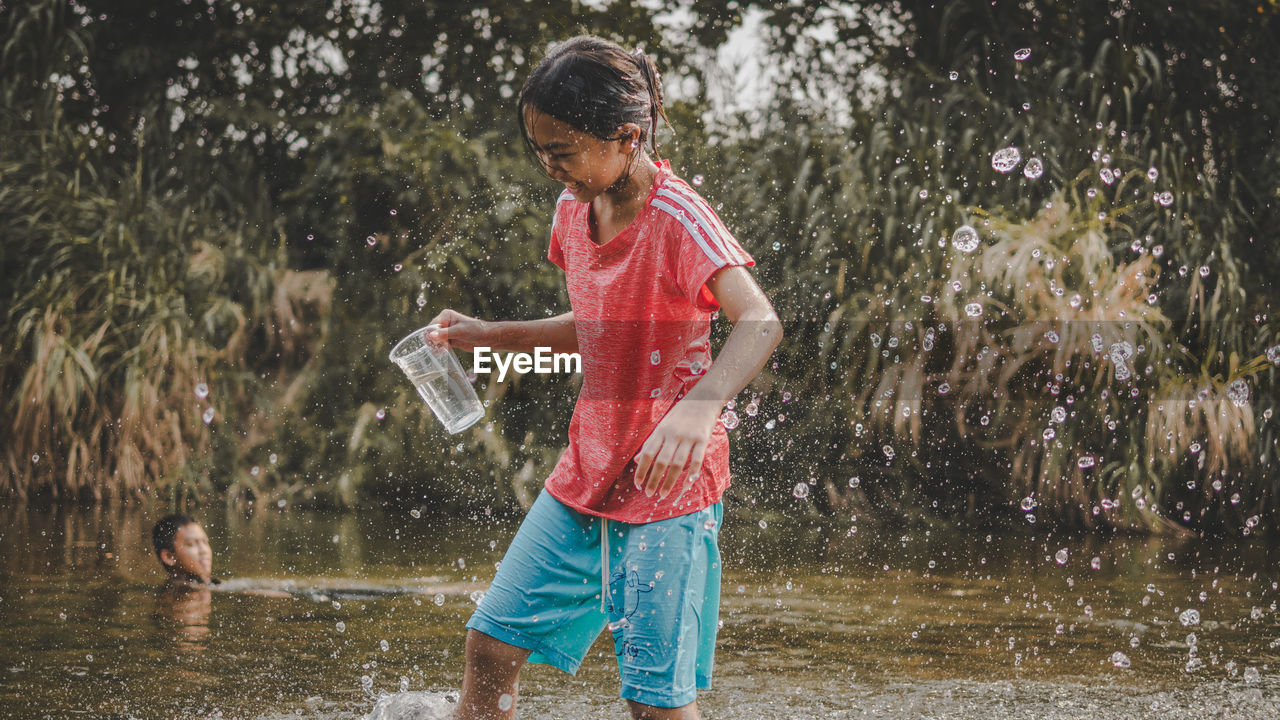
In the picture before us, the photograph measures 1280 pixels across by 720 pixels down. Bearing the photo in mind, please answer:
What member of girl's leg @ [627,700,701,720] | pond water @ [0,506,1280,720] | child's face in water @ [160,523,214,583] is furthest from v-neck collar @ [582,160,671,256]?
child's face in water @ [160,523,214,583]

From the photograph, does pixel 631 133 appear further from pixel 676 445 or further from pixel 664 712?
pixel 664 712

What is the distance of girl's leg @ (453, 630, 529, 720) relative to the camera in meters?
2.22

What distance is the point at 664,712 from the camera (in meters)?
2.03

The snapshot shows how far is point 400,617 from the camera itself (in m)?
4.27

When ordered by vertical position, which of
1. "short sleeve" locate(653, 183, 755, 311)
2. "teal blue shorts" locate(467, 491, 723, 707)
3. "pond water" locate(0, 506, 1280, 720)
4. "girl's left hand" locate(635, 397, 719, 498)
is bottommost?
"pond water" locate(0, 506, 1280, 720)

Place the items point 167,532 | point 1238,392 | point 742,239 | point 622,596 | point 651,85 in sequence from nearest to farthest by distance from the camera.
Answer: point 622,596 → point 651,85 → point 167,532 → point 1238,392 → point 742,239

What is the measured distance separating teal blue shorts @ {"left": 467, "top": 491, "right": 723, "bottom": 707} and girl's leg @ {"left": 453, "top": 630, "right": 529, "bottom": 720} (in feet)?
0.09

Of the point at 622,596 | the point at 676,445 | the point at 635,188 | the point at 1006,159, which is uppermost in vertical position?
the point at 1006,159

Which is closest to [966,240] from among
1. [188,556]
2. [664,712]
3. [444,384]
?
[188,556]

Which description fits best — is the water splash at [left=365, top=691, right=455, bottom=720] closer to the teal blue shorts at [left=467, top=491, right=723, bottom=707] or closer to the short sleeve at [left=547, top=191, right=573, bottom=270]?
the teal blue shorts at [left=467, top=491, right=723, bottom=707]

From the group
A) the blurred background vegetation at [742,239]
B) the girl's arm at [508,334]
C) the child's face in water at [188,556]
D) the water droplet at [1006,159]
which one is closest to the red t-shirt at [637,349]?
the girl's arm at [508,334]

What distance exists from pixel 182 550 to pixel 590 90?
338 cm

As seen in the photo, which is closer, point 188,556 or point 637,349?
point 637,349

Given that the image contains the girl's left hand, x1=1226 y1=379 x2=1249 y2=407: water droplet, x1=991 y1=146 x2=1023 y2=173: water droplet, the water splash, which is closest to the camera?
the girl's left hand
